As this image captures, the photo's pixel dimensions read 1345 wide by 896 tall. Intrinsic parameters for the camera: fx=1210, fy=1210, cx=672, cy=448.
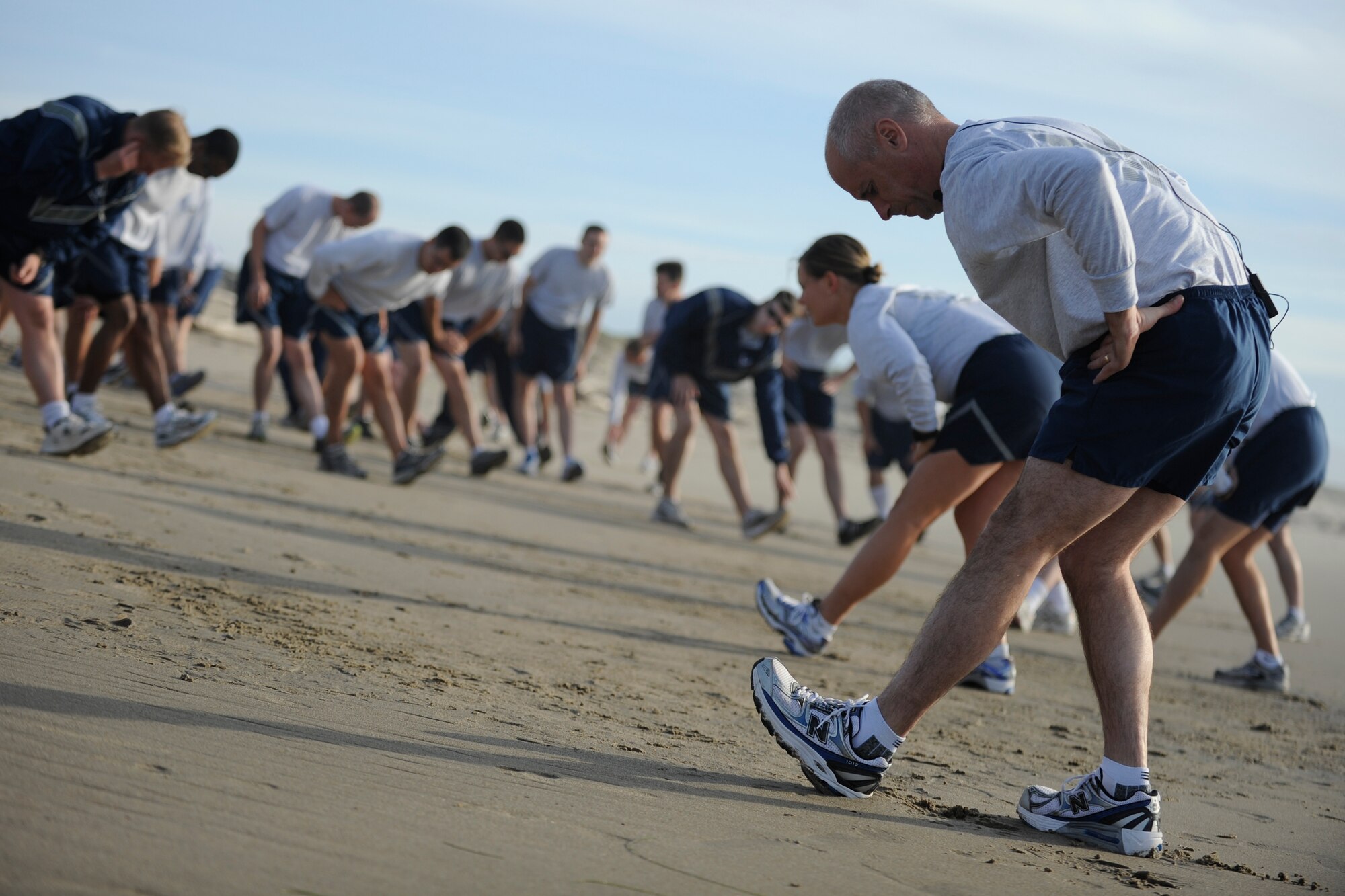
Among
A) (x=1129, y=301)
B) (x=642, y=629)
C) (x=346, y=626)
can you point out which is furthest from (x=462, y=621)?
(x=1129, y=301)

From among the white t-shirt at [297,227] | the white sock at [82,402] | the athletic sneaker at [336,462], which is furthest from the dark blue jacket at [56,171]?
the white t-shirt at [297,227]

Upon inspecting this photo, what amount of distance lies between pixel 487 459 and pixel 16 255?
421 centimetres

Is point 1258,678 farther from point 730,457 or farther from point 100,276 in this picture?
point 100,276

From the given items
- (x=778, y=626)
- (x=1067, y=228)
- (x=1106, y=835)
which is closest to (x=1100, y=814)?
(x=1106, y=835)

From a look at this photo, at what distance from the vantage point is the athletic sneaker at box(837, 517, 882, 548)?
9.04 m

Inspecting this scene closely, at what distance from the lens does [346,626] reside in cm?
369

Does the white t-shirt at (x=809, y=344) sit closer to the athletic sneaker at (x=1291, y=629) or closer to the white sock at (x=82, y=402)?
the athletic sneaker at (x=1291, y=629)

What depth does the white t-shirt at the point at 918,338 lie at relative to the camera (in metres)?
4.22

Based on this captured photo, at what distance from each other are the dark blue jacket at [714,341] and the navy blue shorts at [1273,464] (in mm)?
3874

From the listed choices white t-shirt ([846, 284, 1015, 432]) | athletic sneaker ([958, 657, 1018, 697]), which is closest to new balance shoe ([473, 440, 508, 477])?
white t-shirt ([846, 284, 1015, 432])

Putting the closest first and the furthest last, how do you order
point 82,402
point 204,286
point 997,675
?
point 997,675
point 82,402
point 204,286

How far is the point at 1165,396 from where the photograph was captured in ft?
8.41

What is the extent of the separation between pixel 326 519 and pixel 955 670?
157 inches

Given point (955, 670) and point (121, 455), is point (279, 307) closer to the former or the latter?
point (121, 455)
